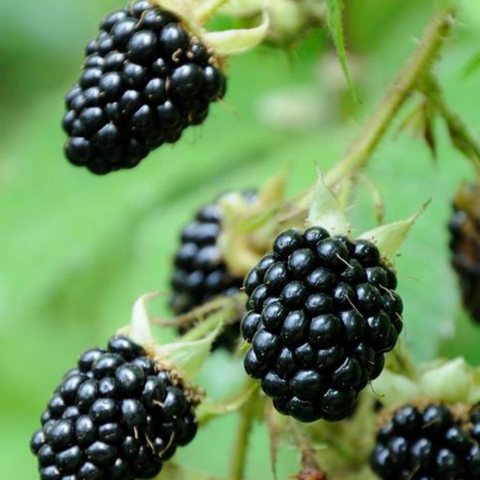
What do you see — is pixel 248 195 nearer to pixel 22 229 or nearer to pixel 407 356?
pixel 407 356

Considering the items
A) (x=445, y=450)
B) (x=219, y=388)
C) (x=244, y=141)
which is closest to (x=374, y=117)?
(x=445, y=450)

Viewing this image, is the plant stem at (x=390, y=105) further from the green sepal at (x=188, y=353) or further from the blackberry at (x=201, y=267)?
the blackberry at (x=201, y=267)

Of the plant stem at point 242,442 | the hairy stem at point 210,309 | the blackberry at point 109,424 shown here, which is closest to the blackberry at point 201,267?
the hairy stem at point 210,309

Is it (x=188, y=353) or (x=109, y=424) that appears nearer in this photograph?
(x=109, y=424)

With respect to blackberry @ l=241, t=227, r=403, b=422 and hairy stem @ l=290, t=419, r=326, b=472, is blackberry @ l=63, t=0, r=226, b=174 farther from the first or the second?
hairy stem @ l=290, t=419, r=326, b=472

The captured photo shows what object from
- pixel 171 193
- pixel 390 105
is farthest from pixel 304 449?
pixel 171 193

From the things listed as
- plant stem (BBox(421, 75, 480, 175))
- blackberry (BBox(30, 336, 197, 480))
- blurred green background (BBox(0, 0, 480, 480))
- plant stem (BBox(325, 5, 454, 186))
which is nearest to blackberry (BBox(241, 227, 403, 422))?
blackberry (BBox(30, 336, 197, 480))

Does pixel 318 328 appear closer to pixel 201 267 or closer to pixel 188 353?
pixel 188 353
